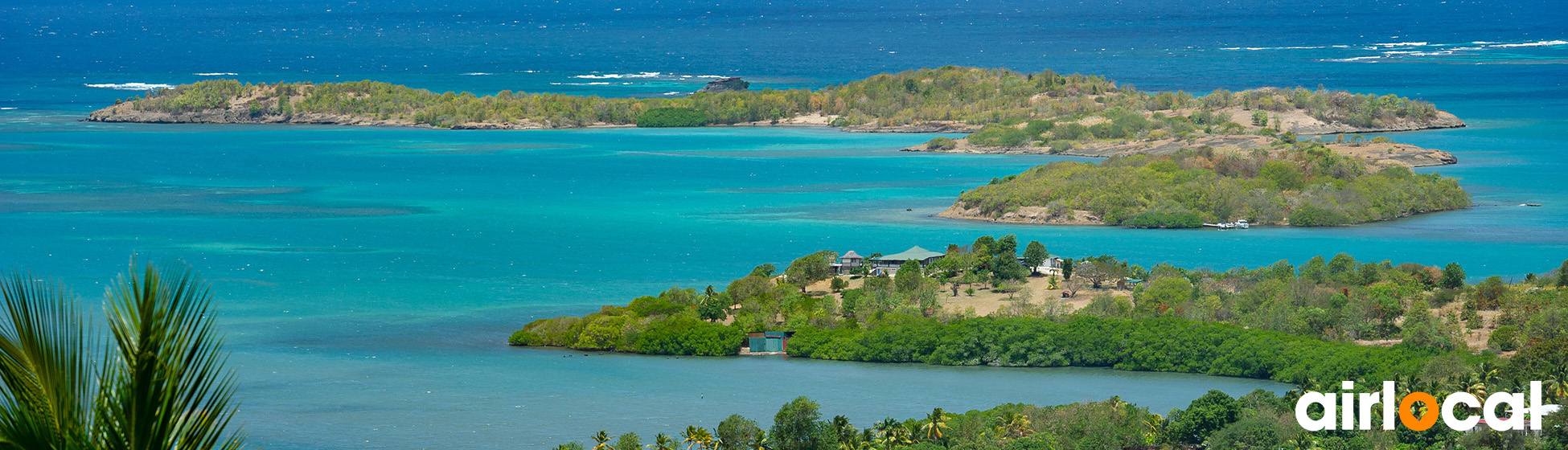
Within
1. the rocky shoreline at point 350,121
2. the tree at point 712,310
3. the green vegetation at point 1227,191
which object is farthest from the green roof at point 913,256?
the rocky shoreline at point 350,121

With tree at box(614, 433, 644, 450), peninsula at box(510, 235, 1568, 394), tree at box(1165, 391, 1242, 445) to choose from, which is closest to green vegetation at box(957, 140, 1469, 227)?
peninsula at box(510, 235, 1568, 394)

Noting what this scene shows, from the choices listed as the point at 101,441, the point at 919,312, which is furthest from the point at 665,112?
the point at 101,441

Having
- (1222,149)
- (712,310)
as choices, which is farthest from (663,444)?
(1222,149)

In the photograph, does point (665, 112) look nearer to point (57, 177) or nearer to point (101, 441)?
point (57, 177)

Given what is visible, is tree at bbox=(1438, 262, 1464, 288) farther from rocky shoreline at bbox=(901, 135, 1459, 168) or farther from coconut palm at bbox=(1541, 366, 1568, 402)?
rocky shoreline at bbox=(901, 135, 1459, 168)

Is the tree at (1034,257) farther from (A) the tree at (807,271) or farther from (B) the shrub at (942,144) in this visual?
(B) the shrub at (942,144)

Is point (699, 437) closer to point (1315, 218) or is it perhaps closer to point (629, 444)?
point (629, 444)

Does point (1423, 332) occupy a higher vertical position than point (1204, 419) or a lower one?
higher

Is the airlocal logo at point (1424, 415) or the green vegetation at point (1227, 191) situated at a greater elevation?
the green vegetation at point (1227, 191)
